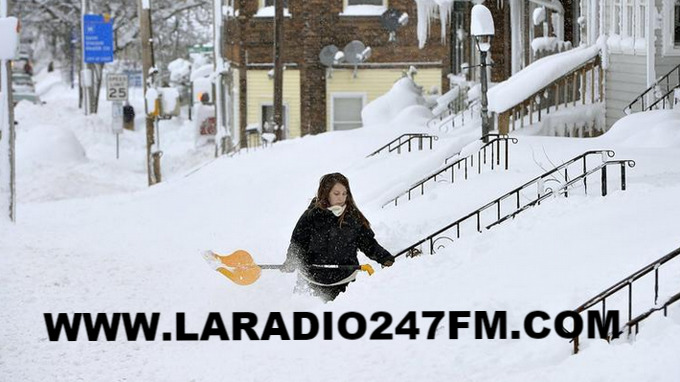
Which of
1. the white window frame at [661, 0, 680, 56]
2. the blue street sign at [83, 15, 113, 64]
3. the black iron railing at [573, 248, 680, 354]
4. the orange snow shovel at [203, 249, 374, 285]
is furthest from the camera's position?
the blue street sign at [83, 15, 113, 64]

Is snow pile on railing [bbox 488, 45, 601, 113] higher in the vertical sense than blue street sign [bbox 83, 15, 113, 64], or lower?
lower

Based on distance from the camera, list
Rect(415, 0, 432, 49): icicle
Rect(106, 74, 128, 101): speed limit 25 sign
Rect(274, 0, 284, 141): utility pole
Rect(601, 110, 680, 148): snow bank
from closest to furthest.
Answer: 1. Rect(601, 110, 680, 148): snow bank
2. Rect(415, 0, 432, 49): icicle
3. Rect(274, 0, 284, 141): utility pole
4. Rect(106, 74, 128, 101): speed limit 25 sign

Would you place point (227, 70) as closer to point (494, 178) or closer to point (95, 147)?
point (95, 147)

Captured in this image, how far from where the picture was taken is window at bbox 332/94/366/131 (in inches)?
1571

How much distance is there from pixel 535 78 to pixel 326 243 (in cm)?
1230

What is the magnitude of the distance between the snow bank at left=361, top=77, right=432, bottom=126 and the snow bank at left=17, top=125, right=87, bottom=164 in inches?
597

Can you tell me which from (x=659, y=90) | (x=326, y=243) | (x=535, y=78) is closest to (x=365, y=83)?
(x=535, y=78)

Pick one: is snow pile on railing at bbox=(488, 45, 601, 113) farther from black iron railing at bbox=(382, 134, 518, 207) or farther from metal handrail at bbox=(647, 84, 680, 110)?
black iron railing at bbox=(382, 134, 518, 207)

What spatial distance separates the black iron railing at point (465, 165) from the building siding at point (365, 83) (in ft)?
63.2

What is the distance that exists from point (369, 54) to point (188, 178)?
33.1 feet

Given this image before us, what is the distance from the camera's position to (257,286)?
16.4m

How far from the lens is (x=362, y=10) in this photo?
3994cm

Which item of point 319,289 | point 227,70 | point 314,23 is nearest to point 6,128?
point 319,289

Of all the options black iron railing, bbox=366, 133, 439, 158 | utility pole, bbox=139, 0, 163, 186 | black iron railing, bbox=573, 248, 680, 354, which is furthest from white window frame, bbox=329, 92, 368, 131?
black iron railing, bbox=573, 248, 680, 354
